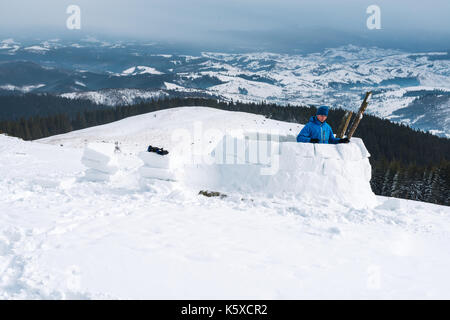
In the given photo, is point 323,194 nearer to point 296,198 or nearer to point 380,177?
point 296,198

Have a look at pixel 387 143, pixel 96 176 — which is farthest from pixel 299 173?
pixel 387 143

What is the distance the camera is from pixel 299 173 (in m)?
10.6

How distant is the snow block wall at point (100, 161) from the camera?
11.3 metres

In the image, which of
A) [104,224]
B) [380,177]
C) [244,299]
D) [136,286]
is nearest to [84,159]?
[104,224]

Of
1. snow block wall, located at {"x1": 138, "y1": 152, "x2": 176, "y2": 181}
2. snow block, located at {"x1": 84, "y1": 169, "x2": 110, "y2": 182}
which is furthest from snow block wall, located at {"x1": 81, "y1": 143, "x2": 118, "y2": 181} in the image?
snow block wall, located at {"x1": 138, "y1": 152, "x2": 176, "y2": 181}

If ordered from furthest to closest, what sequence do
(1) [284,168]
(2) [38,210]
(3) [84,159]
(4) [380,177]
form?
1. (4) [380,177]
2. (3) [84,159]
3. (1) [284,168]
4. (2) [38,210]

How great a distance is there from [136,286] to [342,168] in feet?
25.9

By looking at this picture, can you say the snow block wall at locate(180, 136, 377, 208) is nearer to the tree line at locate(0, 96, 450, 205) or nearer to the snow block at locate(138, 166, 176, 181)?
the snow block at locate(138, 166, 176, 181)

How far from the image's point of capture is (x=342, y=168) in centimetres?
1065

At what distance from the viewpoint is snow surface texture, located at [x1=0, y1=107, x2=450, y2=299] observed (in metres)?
5.04

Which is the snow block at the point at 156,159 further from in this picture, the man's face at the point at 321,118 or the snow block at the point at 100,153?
the man's face at the point at 321,118

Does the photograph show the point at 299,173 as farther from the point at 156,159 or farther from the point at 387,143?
the point at 387,143

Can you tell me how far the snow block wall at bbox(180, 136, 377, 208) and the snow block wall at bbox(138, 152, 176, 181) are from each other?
0.95m

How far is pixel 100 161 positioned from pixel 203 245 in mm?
6445
